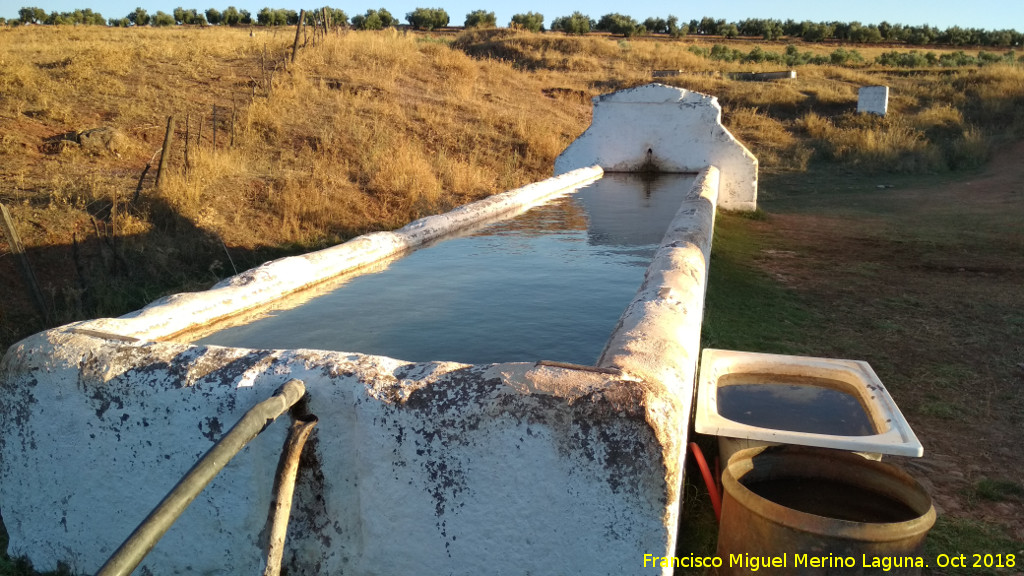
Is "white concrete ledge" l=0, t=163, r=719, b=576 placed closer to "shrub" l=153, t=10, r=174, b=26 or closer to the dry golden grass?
the dry golden grass

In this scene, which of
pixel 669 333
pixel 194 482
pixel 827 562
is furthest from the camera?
pixel 669 333

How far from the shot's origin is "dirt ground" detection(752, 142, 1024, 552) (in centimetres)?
351

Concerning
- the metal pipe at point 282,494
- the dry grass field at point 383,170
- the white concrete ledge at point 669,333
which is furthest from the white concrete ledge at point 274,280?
the dry grass field at point 383,170

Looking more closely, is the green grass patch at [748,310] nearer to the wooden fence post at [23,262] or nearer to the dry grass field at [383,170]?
the dry grass field at [383,170]

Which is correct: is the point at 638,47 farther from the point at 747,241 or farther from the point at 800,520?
the point at 800,520

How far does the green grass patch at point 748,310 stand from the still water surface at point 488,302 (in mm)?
728

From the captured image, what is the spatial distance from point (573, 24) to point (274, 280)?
1885 inches

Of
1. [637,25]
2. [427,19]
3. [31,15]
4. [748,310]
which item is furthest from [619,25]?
[748,310]

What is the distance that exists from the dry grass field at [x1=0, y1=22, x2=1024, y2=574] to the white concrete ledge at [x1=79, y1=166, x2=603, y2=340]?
6.61 ft

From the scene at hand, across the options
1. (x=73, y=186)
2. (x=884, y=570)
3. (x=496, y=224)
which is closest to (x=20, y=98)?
(x=73, y=186)

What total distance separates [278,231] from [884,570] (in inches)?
280

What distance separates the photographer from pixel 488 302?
402 centimetres

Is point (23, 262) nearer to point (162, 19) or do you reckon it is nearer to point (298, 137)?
point (298, 137)

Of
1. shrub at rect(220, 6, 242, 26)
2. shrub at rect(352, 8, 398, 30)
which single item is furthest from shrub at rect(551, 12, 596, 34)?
shrub at rect(220, 6, 242, 26)
